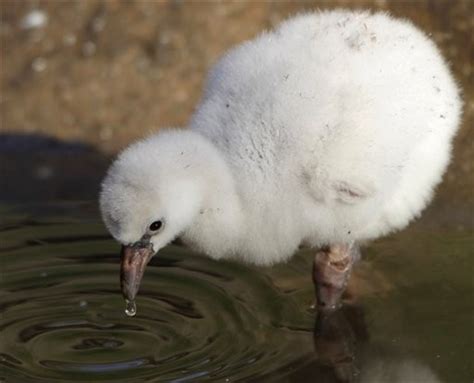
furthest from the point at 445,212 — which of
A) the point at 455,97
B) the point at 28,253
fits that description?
the point at 28,253

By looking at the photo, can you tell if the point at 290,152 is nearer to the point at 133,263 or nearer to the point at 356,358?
the point at 133,263

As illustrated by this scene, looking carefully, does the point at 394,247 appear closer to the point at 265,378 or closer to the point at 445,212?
the point at 445,212

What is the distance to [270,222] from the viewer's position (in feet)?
15.6

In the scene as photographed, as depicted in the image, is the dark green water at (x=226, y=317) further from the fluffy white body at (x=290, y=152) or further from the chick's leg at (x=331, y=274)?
the fluffy white body at (x=290, y=152)

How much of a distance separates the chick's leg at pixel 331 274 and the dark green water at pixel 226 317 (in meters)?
0.07

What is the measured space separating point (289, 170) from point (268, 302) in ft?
2.89

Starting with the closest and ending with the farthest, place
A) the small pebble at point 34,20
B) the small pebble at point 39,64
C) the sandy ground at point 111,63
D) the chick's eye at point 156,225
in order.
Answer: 1. the chick's eye at point 156,225
2. the sandy ground at point 111,63
3. the small pebble at point 39,64
4. the small pebble at point 34,20

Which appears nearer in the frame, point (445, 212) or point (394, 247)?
point (394, 247)

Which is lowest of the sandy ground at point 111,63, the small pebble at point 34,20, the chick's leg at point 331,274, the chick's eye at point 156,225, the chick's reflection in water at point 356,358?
the chick's reflection in water at point 356,358

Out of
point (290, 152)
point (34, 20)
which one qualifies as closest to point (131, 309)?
point (290, 152)

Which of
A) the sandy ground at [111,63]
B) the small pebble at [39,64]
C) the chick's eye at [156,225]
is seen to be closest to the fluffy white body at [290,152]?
the chick's eye at [156,225]

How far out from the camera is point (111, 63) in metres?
7.20

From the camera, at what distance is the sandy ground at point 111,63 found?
22.7ft

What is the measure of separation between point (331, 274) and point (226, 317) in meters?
0.47
